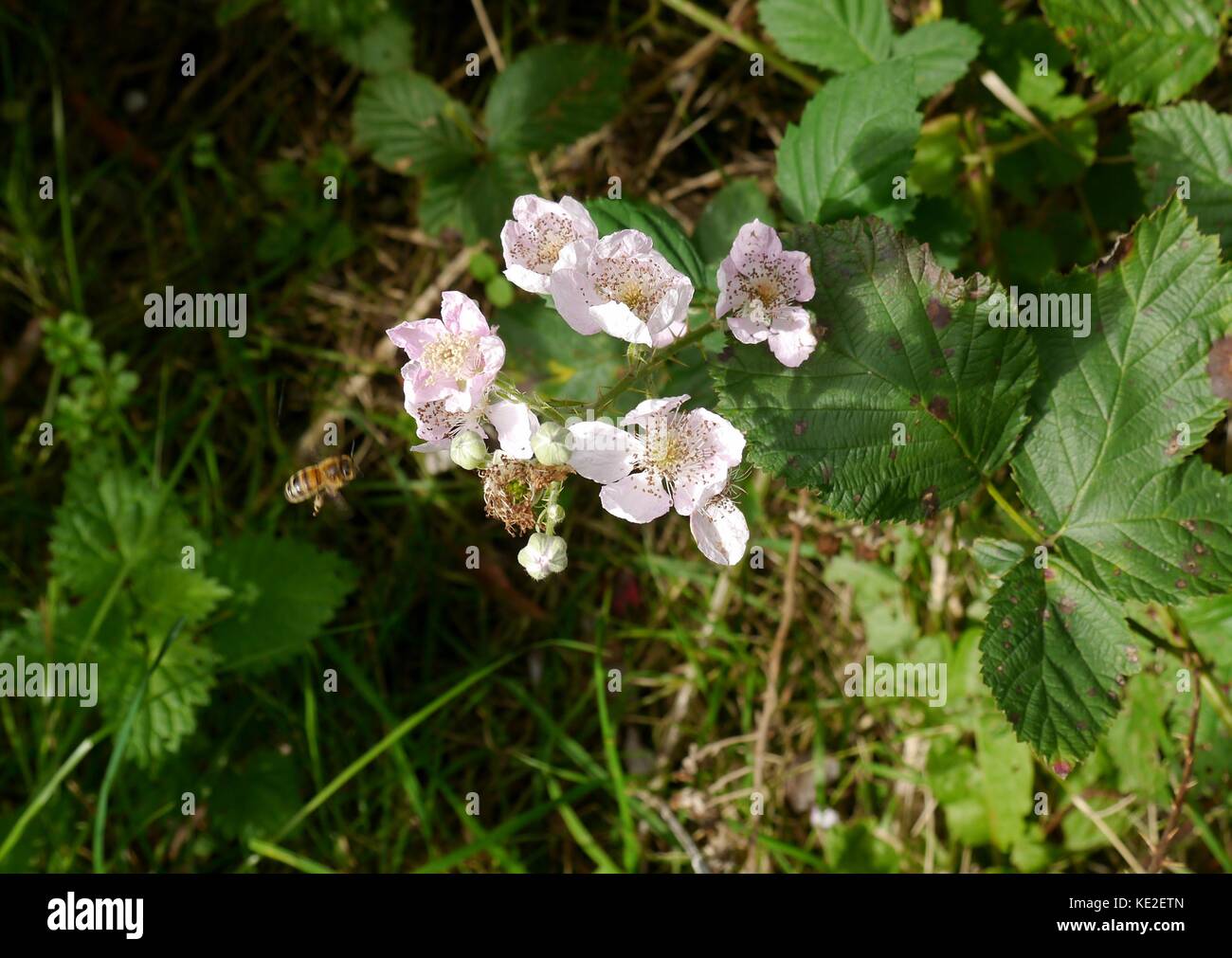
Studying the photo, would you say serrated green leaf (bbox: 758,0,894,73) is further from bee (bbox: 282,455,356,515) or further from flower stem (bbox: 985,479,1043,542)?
bee (bbox: 282,455,356,515)

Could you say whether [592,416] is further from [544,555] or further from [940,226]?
[940,226]

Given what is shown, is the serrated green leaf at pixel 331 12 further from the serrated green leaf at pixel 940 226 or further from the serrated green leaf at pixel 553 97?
the serrated green leaf at pixel 940 226

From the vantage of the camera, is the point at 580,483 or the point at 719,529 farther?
the point at 580,483

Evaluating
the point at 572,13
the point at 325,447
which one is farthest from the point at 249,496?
the point at 572,13

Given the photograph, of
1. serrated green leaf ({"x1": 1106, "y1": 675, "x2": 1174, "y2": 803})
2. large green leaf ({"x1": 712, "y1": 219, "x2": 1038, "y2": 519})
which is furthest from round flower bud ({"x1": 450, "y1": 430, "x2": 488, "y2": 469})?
serrated green leaf ({"x1": 1106, "y1": 675, "x2": 1174, "y2": 803})

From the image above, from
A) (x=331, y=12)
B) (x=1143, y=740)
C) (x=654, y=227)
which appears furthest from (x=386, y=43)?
(x=1143, y=740)

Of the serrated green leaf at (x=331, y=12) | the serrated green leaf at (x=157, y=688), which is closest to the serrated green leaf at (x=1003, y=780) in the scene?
the serrated green leaf at (x=157, y=688)
